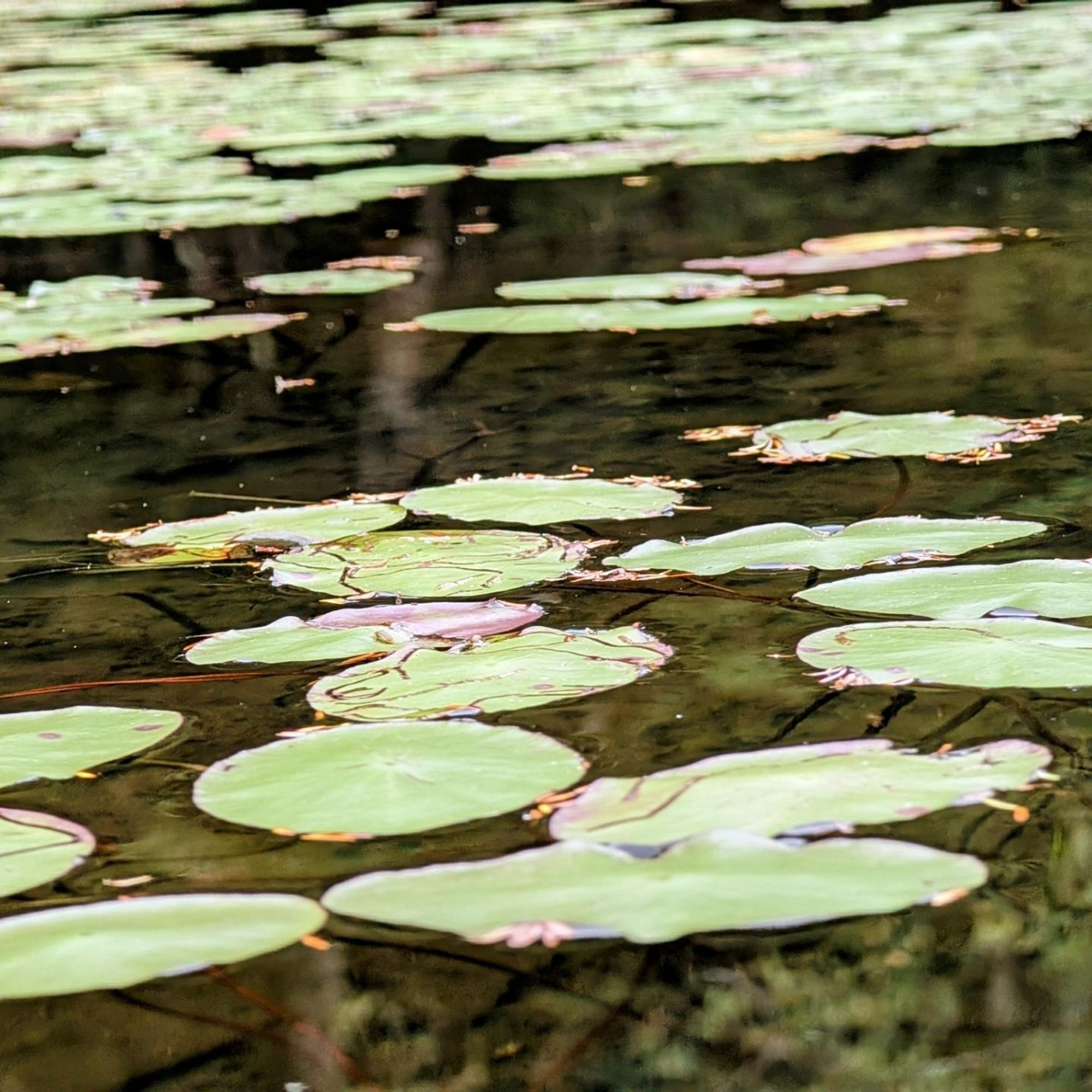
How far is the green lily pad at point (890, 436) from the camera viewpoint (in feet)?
6.47

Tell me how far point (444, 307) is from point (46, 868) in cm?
204

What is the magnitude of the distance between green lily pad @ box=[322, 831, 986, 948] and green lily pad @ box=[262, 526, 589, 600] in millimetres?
554

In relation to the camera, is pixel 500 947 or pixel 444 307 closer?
pixel 500 947

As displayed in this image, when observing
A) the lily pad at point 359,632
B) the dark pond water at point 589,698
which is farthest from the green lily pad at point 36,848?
the lily pad at point 359,632

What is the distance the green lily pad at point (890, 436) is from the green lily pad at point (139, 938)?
3.59ft

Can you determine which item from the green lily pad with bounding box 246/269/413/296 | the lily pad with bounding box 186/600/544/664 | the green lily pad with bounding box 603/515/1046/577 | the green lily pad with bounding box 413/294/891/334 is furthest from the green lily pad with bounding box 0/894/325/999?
the green lily pad with bounding box 246/269/413/296

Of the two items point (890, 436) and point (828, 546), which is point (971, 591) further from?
point (890, 436)

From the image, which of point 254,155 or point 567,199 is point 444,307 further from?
point 254,155

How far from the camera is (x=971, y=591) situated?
144 cm

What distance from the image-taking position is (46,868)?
1.12 metres

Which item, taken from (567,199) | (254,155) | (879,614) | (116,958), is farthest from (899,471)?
(254,155)

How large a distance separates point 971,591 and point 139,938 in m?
0.73

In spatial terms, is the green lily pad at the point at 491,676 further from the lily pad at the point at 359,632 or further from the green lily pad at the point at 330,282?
the green lily pad at the point at 330,282

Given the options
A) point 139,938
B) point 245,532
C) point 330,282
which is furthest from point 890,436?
point 330,282
